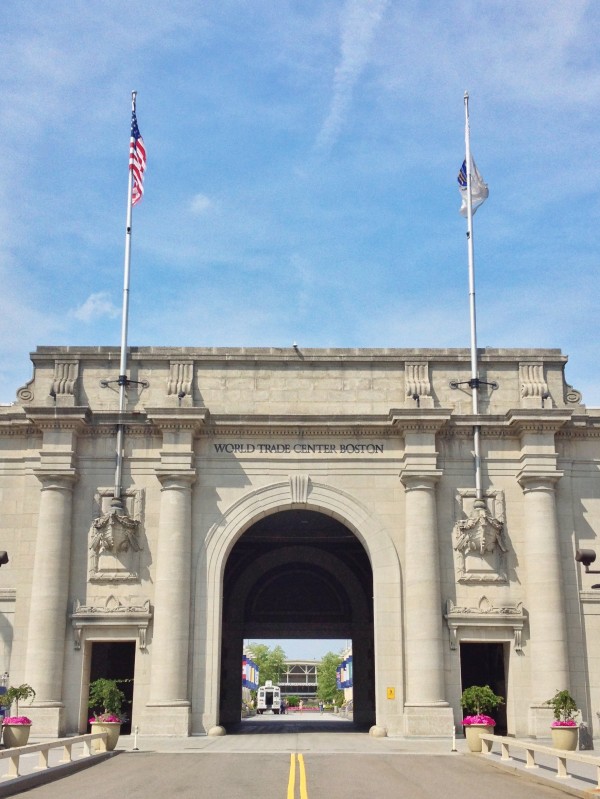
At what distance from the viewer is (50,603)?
3247 centimetres

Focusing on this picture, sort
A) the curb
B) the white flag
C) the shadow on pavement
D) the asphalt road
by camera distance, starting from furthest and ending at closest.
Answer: the shadow on pavement, the white flag, the curb, the asphalt road

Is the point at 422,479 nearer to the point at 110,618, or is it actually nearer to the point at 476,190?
the point at 476,190

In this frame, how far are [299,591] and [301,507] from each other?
57.9ft

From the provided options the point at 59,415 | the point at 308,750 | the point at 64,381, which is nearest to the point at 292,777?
the point at 308,750

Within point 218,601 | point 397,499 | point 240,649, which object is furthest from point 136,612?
point 240,649

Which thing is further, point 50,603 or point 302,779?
point 50,603

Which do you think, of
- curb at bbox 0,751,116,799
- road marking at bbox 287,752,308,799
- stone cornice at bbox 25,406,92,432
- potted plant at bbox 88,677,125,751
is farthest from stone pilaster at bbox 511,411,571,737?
stone cornice at bbox 25,406,92,432

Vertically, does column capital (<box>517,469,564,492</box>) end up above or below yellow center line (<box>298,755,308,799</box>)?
above

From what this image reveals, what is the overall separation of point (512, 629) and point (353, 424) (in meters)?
9.06

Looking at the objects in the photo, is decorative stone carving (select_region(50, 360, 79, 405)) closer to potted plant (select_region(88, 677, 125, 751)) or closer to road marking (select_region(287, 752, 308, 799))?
potted plant (select_region(88, 677, 125, 751))

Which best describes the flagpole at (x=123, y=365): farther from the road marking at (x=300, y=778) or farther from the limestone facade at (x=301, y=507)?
the road marking at (x=300, y=778)

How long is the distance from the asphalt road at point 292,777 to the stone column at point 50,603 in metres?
6.12

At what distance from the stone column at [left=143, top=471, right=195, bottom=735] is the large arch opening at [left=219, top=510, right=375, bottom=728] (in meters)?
11.0

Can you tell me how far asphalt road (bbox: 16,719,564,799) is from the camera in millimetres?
17141
